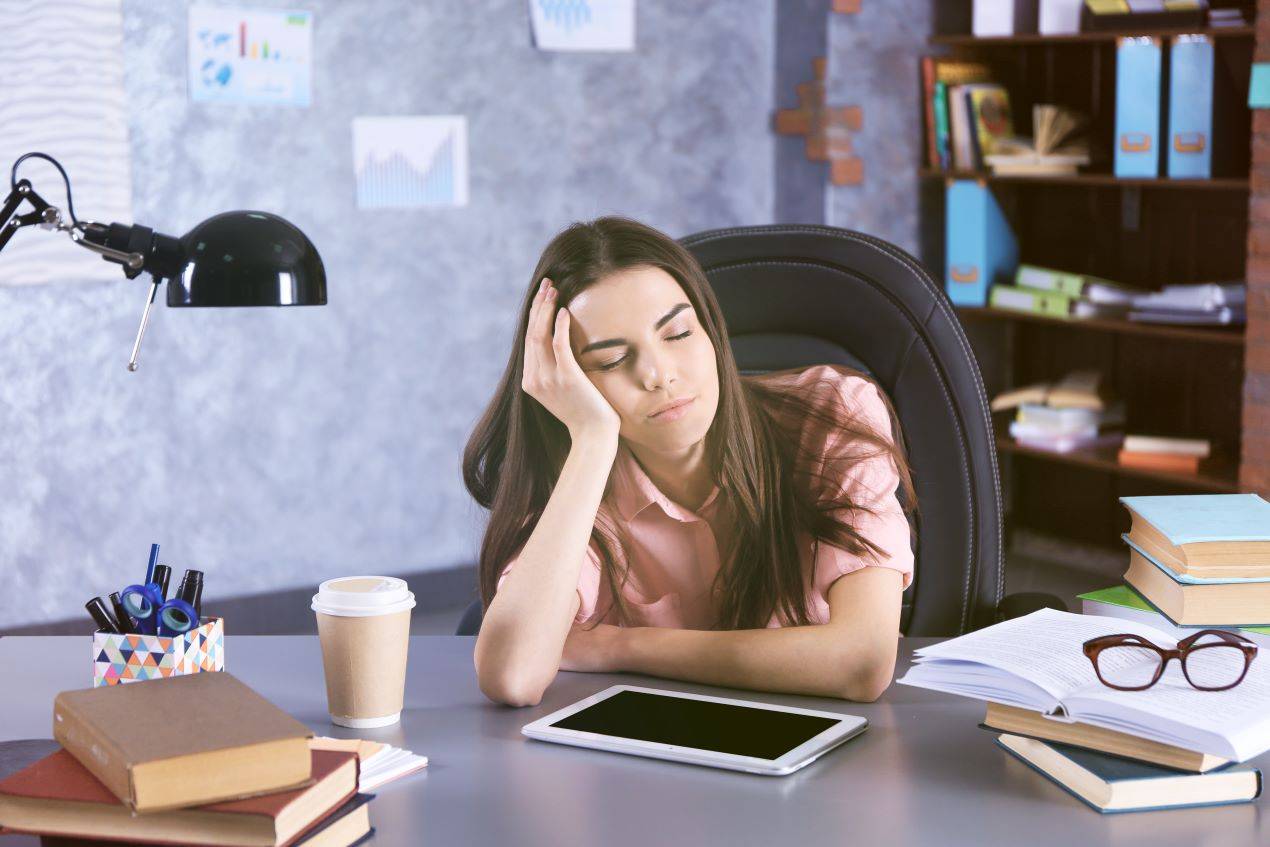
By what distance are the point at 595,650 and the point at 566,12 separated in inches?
119

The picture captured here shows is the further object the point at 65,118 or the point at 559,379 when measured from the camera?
the point at 65,118

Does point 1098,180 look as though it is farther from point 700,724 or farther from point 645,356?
point 700,724

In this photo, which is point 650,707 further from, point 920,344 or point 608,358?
point 920,344

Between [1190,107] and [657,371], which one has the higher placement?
[1190,107]

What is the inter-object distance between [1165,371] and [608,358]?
3136mm

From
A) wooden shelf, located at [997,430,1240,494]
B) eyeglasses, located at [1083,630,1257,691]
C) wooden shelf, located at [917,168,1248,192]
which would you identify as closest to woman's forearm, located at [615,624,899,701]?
eyeglasses, located at [1083,630,1257,691]

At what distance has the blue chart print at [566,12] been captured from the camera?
409 cm

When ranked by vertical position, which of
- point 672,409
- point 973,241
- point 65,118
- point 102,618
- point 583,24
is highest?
point 583,24

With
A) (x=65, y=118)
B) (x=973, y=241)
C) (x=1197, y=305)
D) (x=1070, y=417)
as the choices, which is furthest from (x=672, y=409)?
(x=973, y=241)

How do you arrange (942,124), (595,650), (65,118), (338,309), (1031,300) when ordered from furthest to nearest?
(942,124) → (1031,300) → (338,309) → (65,118) → (595,650)

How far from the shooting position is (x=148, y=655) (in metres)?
1.22

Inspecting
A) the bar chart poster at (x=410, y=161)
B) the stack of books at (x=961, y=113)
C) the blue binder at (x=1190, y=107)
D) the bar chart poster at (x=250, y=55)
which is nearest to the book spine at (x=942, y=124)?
the stack of books at (x=961, y=113)

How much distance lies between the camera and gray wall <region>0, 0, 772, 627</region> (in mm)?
3629

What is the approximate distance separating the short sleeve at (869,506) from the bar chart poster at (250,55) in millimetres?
2462
